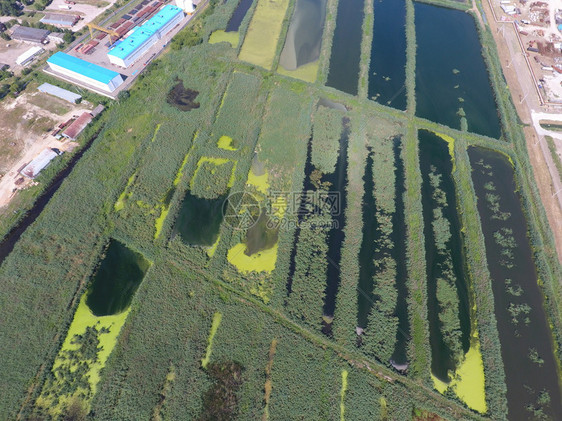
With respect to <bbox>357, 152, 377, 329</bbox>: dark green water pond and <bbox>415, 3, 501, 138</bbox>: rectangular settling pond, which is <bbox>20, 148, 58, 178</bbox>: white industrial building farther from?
<bbox>415, 3, 501, 138</bbox>: rectangular settling pond

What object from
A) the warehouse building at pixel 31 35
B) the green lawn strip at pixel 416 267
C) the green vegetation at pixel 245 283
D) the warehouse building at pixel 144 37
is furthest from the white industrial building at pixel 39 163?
the green lawn strip at pixel 416 267

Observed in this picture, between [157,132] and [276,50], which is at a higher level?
[276,50]

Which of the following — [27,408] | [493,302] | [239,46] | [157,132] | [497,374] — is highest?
[239,46]

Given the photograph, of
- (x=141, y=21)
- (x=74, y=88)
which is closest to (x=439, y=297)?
(x=74, y=88)

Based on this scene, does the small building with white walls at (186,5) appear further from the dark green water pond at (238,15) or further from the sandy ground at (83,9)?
the sandy ground at (83,9)

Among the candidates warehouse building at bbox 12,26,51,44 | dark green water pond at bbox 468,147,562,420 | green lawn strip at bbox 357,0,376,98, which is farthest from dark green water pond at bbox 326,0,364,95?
warehouse building at bbox 12,26,51,44

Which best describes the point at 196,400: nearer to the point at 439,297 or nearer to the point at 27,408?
the point at 27,408

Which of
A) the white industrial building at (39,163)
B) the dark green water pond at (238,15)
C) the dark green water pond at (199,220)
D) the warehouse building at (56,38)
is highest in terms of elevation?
the dark green water pond at (238,15)
